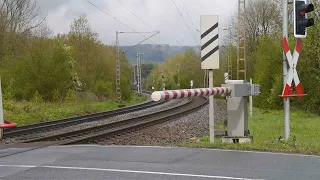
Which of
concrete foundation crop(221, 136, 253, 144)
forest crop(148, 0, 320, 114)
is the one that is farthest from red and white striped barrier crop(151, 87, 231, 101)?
forest crop(148, 0, 320, 114)

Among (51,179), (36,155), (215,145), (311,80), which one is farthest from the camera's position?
(311,80)

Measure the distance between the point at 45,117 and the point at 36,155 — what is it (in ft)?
57.3

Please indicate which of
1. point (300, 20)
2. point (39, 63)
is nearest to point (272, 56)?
point (39, 63)

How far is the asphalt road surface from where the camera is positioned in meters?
7.29

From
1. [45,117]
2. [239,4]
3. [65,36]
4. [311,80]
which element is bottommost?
[45,117]

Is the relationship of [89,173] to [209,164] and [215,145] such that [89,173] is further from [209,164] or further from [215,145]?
[215,145]

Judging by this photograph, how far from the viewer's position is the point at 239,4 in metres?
51.0

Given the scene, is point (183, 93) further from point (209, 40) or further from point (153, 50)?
point (153, 50)

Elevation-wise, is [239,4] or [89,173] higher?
[239,4]

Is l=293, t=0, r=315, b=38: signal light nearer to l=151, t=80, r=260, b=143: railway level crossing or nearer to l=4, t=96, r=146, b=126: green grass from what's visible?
l=151, t=80, r=260, b=143: railway level crossing

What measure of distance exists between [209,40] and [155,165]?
3948 mm

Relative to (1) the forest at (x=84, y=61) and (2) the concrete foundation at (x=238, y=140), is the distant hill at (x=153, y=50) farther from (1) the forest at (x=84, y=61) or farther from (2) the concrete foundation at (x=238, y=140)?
(2) the concrete foundation at (x=238, y=140)

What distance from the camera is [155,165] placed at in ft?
26.8

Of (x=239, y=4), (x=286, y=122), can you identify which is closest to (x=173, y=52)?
(x=239, y=4)
